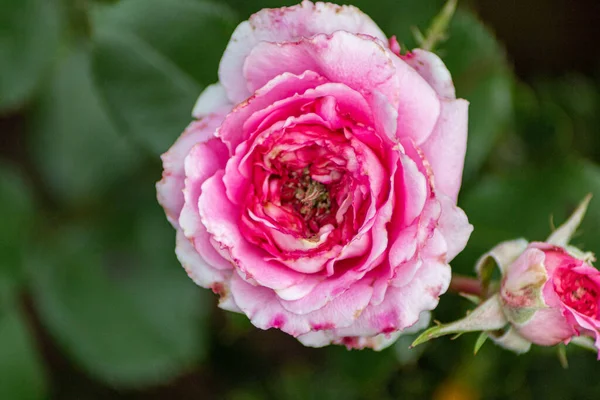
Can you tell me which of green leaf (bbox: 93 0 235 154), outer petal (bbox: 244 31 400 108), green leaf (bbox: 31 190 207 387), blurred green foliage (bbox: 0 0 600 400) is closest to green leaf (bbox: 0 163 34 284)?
blurred green foliage (bbox: 0 0 600 400)

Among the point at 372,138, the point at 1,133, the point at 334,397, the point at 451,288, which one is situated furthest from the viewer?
the point at 1,133

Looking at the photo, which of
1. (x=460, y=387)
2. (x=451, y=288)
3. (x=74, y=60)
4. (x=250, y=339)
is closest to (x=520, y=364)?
(x=460, y=387)

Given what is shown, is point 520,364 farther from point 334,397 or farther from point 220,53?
point 220,53

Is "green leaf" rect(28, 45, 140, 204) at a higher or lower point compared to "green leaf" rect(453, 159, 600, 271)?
lower

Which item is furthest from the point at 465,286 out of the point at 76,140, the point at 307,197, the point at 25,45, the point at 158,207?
the point at 76,140

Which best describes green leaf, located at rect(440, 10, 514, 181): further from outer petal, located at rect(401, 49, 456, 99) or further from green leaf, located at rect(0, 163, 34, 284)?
green leaf, located at rect(0, 163, 34, 284)

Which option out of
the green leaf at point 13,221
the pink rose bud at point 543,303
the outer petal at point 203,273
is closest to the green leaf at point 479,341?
the pink rose bud at point 543,303

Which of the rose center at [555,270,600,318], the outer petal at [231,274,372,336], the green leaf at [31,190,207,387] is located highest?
the rose center at [555,270,600,318]
